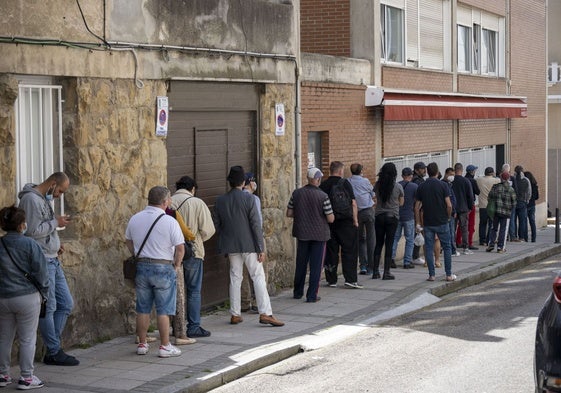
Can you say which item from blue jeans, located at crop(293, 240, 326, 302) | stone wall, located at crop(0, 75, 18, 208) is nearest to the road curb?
blue jeans, located at crop(293, 240, 326, 302)

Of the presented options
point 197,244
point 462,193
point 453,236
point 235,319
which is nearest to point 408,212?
point 462,193

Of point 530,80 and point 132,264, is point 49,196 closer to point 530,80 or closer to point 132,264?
point 132,264

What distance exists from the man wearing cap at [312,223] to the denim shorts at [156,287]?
4.17 meters

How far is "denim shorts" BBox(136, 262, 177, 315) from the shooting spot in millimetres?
11148

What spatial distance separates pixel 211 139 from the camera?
14.6m

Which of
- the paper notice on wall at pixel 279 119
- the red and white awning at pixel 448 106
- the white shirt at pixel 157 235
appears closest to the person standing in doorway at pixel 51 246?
the white shirt at pixel 157 235

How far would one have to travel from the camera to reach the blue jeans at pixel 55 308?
10648mm

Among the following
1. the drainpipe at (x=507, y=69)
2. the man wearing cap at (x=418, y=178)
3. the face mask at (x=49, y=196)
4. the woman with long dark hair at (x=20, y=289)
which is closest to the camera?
the woman with long dark hair at (x=20, y=289)

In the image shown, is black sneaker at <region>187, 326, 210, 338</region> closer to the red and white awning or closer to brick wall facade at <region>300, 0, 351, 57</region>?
the red and white awning

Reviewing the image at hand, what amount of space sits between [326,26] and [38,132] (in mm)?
10368

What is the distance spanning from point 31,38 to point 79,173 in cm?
163

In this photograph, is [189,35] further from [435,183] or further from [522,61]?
[522,61]

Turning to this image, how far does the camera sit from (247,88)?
51.2 feet

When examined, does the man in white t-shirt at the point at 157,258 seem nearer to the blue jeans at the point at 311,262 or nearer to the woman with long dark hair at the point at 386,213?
the blue jeans at the point at 311,262
